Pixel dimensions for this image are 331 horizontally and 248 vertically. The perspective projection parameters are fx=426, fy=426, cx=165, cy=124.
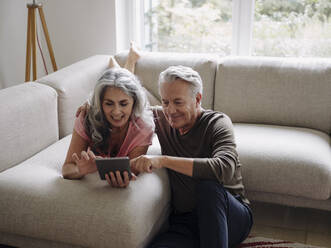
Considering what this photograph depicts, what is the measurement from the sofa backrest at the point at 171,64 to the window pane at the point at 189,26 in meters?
0.68

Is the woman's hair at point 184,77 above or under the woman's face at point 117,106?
above

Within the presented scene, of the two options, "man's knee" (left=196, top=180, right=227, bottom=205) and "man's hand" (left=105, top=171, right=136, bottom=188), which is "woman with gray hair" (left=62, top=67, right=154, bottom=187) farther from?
"man's knee" (left=196, top=180, right=227, bottom=205)

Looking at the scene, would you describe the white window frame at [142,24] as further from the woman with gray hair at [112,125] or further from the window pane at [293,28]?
the woman with gray hair at [112,125]

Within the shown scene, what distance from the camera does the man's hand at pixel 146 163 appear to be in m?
1.69

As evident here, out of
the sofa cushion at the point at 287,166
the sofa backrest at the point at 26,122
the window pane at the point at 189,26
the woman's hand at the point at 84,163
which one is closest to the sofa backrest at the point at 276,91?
the sofa cushion at the point at 287,166

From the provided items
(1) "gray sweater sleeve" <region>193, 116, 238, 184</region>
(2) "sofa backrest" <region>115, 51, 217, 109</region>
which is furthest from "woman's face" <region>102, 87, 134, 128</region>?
(2) "sofa backrest" <region>115, 51, 217, 109</region>

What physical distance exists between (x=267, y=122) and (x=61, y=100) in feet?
3.99

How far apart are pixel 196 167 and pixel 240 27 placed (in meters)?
1.93

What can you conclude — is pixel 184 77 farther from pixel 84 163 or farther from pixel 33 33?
pixel 33 33

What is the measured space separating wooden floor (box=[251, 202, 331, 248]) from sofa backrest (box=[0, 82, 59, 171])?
1.19m

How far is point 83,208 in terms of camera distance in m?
1.60

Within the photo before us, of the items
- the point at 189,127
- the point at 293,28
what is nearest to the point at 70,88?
the point at 189,127

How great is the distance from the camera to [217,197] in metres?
1.58

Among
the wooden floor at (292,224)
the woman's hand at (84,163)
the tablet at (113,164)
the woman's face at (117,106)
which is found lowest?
the wooden floor at (292,224)
